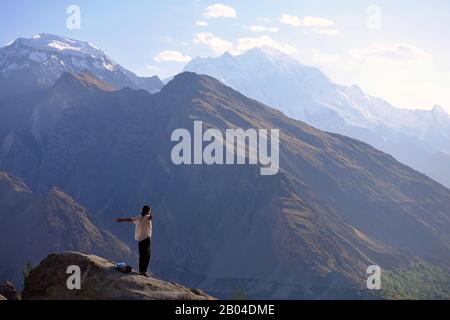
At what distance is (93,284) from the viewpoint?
74.9 feet

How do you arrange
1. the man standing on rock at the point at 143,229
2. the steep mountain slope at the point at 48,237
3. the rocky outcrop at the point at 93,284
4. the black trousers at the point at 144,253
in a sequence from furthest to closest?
1. the steep mountain slope at the point at 48,237
2. the black trousers at the point at 144,253
3. the man standing on rock at the point at 143,229
4. the rocky outcrop at the point at 93,284

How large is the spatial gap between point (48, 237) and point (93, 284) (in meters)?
171

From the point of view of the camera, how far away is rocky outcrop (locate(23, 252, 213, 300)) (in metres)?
22.3

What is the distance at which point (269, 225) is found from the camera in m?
187

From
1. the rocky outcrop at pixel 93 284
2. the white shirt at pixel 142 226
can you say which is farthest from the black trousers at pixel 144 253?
the rocky outcrop at pixel 93 284

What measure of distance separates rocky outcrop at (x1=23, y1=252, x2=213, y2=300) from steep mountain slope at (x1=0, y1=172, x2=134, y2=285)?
520ft

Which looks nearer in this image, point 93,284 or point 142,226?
point 93,284

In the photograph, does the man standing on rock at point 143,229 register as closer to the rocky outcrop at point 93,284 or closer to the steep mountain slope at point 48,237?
the rocky outcrop at point 93,284

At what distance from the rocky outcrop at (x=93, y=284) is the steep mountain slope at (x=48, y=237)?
520 feet

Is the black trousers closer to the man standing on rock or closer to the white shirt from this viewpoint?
the man standing on rock

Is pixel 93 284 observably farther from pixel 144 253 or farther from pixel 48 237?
pixel 48 237

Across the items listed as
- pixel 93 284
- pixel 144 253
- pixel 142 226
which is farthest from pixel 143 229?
pixel 93 284

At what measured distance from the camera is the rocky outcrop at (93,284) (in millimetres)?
22297
